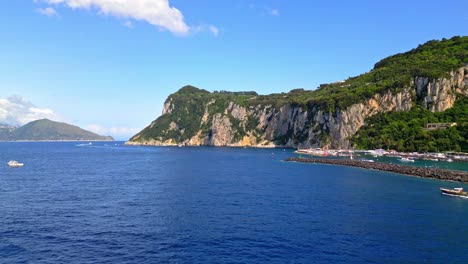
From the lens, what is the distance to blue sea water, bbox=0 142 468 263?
1673 inches

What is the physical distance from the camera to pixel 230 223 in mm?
55656

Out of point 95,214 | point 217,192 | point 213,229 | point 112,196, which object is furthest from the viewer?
point 217,192

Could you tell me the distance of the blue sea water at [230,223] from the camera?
1673 inches

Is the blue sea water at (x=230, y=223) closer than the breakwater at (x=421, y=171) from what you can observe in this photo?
Yes

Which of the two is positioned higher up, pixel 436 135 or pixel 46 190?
pixel 436 135

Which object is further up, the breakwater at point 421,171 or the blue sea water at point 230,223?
the breakwater at point 421,171

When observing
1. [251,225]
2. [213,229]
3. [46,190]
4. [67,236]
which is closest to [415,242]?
[251,225]

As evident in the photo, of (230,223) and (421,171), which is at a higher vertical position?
(421,171)

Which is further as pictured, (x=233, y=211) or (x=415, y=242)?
(x=233, y=211)

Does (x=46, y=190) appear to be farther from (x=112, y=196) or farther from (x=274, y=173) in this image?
(x=274, y=173)

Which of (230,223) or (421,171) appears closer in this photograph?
(230,223)

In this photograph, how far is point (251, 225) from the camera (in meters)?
54.6

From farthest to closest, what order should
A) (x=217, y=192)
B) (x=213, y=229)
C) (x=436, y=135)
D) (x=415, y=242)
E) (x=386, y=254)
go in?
(x=436, y=135)
(x=217, y=192)
(x=213, y=229)
(x=415, y=242)
(x=386, y=254)

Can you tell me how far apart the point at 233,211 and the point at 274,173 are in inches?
2338
